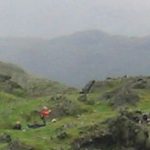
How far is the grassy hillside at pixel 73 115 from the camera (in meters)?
48.6

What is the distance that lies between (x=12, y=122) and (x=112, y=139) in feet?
71.4

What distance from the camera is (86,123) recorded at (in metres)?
56.8

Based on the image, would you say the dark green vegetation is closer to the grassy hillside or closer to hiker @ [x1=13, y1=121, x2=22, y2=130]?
the grassy hillside

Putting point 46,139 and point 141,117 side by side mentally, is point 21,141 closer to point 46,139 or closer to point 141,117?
point 46,139

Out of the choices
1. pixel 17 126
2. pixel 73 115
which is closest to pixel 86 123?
pixel 17 126

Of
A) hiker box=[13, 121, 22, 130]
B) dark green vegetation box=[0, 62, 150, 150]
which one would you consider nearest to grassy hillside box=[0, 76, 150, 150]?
dark green vegetation box=[0, 62, 150, 150]

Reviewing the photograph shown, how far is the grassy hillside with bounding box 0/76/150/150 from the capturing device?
1914 inches

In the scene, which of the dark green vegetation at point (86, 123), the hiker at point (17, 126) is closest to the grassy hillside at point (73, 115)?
the dark green vegetation at point (86, 123)

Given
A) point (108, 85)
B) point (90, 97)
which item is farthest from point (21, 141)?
point (108, 85)

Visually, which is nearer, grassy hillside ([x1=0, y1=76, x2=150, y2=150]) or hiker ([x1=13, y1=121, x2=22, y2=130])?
grassy hillside ([x1=0, y1=76, x2=150, y2=150])

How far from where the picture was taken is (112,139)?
4784 centimetres

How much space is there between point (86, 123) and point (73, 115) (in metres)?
14.7

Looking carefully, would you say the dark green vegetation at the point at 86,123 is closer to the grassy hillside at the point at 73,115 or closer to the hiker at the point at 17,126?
the grassy hillside at the point at 73,115

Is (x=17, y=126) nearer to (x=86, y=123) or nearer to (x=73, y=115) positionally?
(x=86, y=123)
